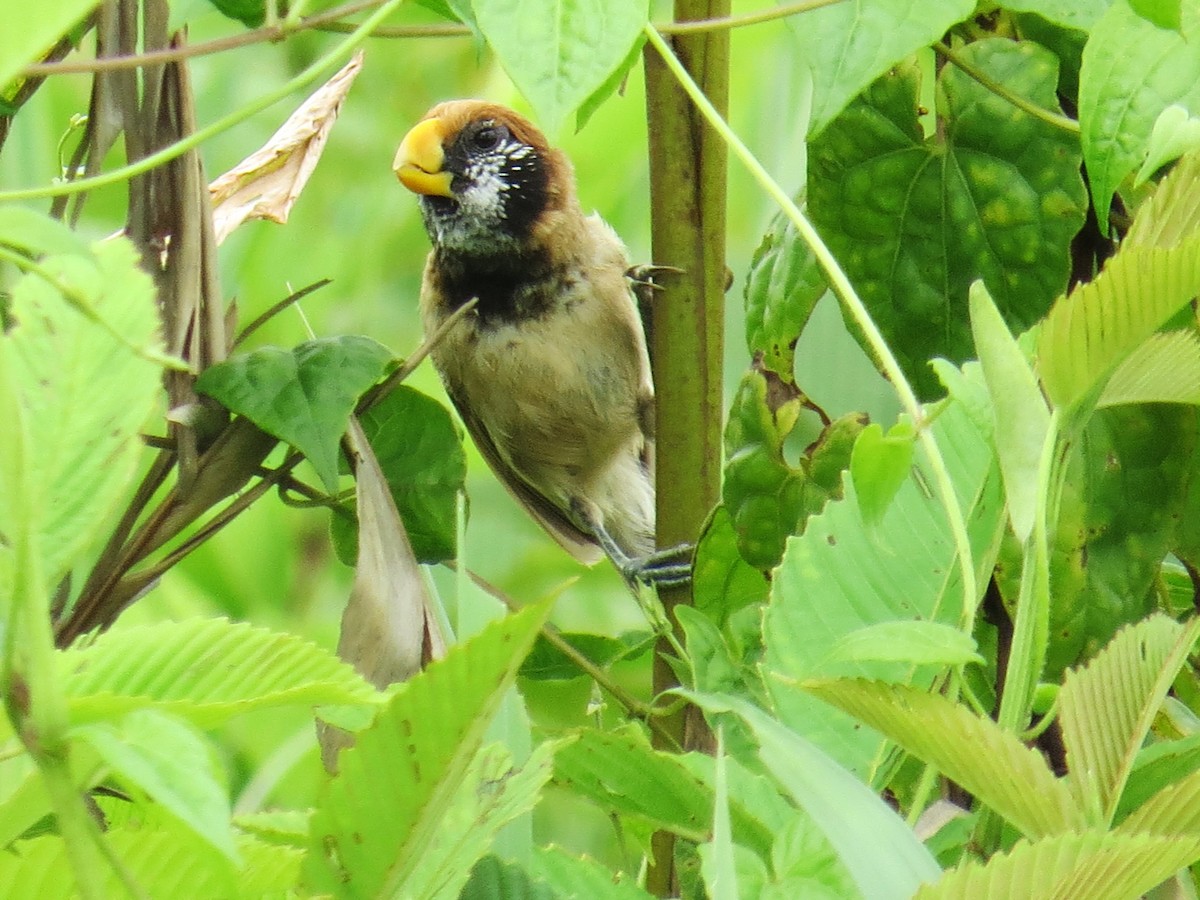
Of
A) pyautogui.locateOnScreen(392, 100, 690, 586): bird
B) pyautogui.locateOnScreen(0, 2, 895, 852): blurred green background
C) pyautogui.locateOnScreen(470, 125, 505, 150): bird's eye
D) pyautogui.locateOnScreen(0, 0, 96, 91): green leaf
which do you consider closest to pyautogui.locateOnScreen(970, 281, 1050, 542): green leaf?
pyautogui.locateOnScreen(0, 0, 96, 91): green leaf

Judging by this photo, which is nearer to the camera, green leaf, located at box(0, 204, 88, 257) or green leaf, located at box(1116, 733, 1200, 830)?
green leaf, located at box(0, 204, 88, 257)

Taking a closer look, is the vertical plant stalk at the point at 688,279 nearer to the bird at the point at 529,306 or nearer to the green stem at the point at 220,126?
the green stem at the point at 220,126

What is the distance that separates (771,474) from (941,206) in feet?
0.49

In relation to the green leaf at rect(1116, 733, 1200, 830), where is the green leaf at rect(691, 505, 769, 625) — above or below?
below

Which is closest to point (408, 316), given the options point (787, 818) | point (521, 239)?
point (521, 239)

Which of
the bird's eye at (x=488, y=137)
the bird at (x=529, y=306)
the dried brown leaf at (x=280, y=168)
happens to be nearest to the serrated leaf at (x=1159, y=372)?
the dried brown leaf at (x=280, y=168)

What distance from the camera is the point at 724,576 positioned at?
26.9 inches

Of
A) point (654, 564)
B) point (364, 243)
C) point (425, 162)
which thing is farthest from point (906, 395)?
point (364, 243)

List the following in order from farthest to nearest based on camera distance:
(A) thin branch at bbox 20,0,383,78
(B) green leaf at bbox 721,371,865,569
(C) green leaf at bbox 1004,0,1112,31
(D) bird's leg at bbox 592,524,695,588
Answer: (D) bird's leg at bbox 592,524,695,588 → (B) green leaf at bbox 721,371,865,569 → (C) green leaf at bbox 1004,0,1112,31 → (A) thin branch at bbox 20,0,383,78

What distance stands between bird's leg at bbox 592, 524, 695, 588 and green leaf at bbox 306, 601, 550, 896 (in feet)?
1.54

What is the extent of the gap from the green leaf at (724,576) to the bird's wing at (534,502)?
1026 mm

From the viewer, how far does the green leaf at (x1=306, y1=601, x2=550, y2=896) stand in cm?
27

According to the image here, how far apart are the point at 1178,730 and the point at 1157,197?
10.2 inches

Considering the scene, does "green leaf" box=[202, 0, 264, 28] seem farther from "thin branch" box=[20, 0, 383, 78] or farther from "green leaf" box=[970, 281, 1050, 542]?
"green leaf" box=[970, 281, 1050, 542]
